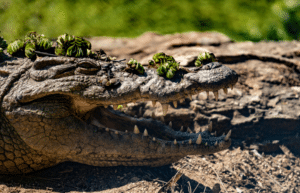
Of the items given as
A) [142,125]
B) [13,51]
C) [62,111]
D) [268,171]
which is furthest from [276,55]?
[13,51]

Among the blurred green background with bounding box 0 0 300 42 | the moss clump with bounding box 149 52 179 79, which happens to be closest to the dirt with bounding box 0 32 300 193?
the blurred green background with bounding box 0 0 300 42

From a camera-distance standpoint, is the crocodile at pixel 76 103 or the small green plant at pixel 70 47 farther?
the small green plant at pixel 70 47

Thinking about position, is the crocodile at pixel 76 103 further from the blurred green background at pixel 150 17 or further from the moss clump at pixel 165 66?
the blurred green background at pixel 150 17

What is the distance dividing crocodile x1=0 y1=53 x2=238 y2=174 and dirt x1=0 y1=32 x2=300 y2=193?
0.21 meters

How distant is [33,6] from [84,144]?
4195mm

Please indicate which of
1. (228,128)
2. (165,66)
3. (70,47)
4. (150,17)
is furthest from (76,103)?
(150,17)

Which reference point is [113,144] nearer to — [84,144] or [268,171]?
[84,144]

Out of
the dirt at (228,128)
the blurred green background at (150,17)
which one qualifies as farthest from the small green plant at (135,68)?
the blurred green background at (150,17)

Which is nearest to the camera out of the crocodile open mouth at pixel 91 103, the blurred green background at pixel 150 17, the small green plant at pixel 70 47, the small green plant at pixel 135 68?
the crocodile open mouth at pixel 91 103

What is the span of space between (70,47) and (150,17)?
332cm

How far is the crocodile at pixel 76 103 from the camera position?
2.28 metres

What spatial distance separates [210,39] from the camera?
→ 470cm

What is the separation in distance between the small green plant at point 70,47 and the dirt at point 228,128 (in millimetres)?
1222

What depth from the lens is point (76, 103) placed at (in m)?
2.50
